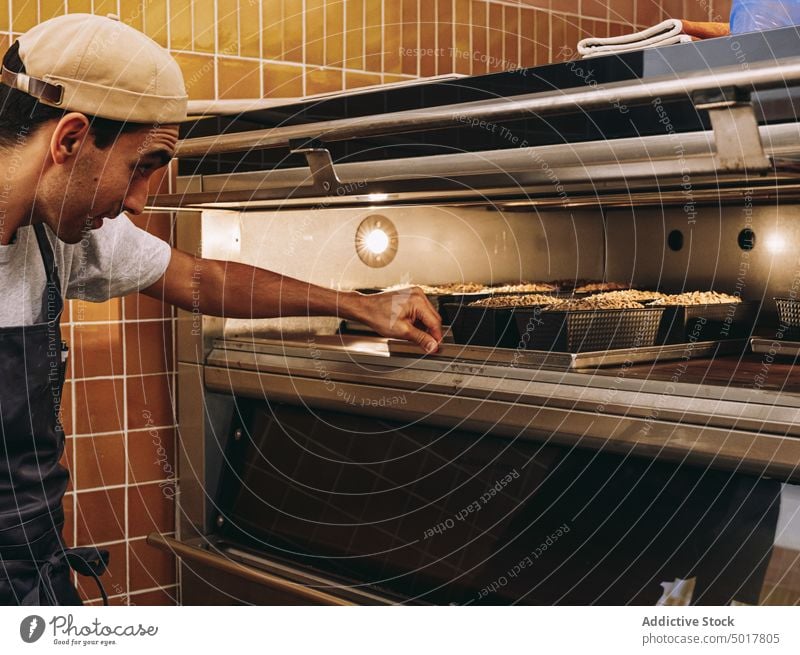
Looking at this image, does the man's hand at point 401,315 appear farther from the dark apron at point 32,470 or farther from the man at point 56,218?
the dark apron at point 32,470

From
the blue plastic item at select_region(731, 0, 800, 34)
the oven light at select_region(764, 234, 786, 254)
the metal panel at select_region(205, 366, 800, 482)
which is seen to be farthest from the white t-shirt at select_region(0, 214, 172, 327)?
the oven light at select_region(764, 234, 786, 254)

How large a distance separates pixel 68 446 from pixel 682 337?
3.60 ft

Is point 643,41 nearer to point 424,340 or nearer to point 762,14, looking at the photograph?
point 762,14

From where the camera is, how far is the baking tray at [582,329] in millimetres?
1235

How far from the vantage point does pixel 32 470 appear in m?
1.11

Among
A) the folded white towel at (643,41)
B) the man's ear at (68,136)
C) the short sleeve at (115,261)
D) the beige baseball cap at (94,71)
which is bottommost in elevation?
the short sleeve at (115,261)

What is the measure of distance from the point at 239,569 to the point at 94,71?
2.89 feet

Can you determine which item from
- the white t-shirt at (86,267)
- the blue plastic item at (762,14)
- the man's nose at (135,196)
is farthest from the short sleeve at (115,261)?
the blue plastic item at (762,14)

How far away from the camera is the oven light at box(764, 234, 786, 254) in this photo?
5.11 feet

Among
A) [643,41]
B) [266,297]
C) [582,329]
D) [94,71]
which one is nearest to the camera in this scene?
[94,71]

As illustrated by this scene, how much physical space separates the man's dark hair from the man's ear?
0.04 feet

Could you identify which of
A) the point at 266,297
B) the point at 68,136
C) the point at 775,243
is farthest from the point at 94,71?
A: the point at 775,243

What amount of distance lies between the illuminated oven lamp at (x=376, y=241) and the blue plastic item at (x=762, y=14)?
30.5 inches
